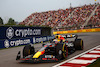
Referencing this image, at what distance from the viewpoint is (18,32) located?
54.7 feet

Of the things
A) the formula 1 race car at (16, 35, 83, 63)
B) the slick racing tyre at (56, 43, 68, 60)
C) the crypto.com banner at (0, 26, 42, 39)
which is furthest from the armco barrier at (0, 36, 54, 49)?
the slick racing tyre at (56, 43, 68, 60)

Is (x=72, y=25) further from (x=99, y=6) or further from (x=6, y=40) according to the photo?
(x=6, y=40)

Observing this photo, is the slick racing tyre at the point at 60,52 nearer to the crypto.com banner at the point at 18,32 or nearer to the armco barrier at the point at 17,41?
the armco barrier at the point at 17,41

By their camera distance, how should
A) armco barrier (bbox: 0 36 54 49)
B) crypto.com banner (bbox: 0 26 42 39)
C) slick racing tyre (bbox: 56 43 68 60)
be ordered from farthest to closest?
crypto.com banner (bbox: 0 26 42 39) < armco barrier (bbox: 0 36 54 49) < slick racing tyre (bbox: 56 43 68 60)

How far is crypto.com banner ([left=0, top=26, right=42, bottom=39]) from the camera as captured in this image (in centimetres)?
1493

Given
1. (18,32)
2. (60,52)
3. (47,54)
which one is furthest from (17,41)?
(60,52)

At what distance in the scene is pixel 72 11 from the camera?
49.3m

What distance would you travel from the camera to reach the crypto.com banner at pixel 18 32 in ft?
49.0

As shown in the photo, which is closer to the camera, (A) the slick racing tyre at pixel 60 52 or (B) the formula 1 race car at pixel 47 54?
(B) the formula 1 race car at pixel 47 54

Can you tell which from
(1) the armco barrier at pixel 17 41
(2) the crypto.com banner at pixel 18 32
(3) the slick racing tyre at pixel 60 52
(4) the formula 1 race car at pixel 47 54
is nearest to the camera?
(4) the formula 1 race car at pixel 47 54

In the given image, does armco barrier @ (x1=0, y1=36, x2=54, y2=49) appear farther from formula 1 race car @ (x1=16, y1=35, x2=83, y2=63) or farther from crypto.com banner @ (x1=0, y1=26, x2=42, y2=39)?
formula 1 race car @ (x1=16, y1=35, x2=83, y2=63)

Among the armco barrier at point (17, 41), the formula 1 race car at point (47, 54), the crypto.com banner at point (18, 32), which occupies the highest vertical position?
the crypto.com banner at point (18, 32)

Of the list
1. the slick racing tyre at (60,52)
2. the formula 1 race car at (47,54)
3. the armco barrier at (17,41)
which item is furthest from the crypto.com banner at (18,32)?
the slick racing tyre at (60,52)

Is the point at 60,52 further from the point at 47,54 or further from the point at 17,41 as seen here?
the point at 17,41
